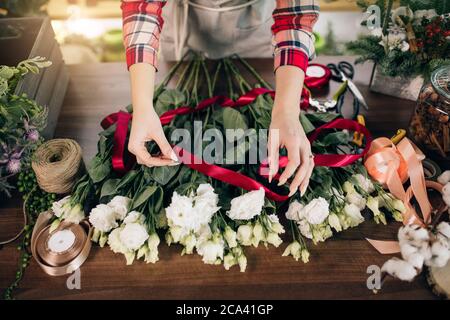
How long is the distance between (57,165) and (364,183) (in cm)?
74

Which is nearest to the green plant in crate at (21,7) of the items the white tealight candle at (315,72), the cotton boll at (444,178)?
the white tealight candle at (315,72)

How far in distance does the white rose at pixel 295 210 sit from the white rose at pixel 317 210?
0.10ft

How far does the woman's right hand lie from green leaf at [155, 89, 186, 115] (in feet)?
0.71

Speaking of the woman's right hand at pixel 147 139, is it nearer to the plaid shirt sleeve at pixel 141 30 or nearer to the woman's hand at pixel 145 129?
the woman's hand at pixel 145 129

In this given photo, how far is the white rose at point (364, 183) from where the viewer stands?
89 cm

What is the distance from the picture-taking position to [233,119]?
1.01m

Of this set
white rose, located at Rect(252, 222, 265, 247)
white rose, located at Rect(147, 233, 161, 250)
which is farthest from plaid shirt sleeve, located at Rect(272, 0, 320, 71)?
white rose, located at Rect(147, 233, 161, 250)

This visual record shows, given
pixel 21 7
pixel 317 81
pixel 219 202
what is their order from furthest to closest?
A: 1. pixel 21 7
2. pixel 317 81
3. pixel 219 202

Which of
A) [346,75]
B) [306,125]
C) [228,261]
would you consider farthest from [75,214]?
[346,75]

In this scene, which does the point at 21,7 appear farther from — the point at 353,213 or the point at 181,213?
the point at 353,213

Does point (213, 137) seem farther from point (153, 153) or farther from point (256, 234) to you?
point (256, 234)

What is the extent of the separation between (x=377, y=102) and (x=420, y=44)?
9.2 inches
